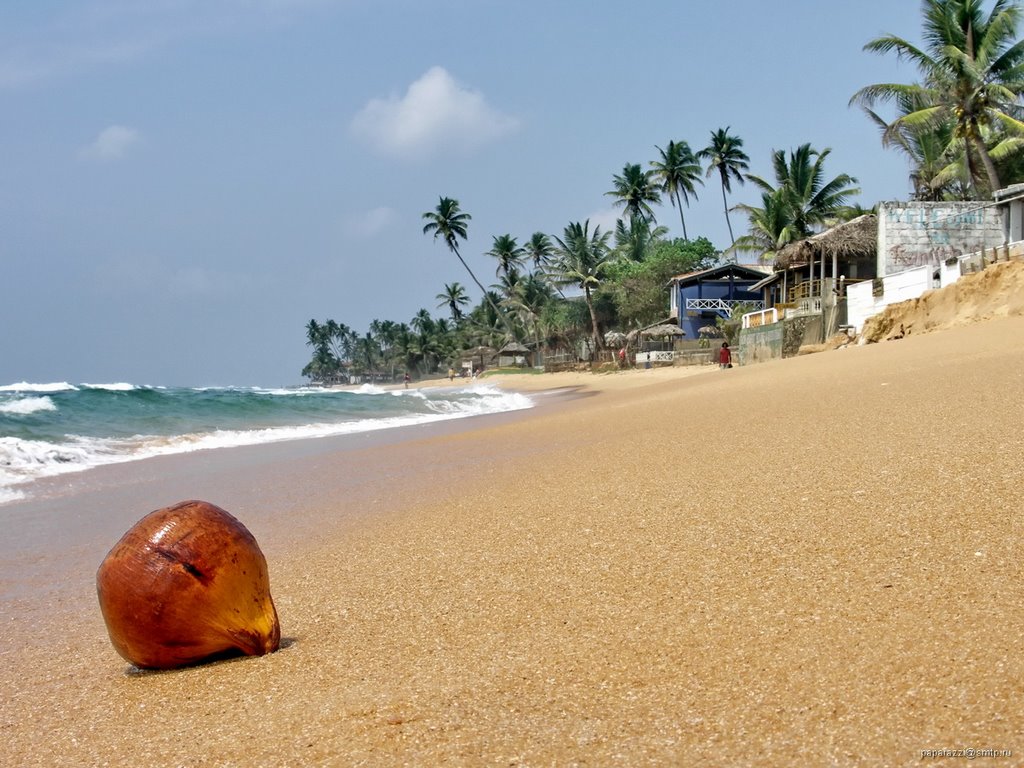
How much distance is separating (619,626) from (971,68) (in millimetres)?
27287

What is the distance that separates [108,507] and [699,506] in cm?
585

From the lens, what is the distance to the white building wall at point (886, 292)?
1998cm

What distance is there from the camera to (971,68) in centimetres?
2414

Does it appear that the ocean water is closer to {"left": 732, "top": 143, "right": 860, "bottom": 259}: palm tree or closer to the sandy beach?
the sandy beach

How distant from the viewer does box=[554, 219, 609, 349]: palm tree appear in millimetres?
55438

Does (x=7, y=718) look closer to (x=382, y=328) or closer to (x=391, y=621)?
(x=391, y=621)

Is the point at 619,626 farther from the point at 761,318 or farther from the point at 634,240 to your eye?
the point at 634,240

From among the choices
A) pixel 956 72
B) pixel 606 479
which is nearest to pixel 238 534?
pixel 606 479

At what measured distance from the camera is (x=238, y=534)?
301 centimetres

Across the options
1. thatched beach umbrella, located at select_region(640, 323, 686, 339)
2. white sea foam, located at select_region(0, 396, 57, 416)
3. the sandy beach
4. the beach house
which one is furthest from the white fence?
the sandy beach

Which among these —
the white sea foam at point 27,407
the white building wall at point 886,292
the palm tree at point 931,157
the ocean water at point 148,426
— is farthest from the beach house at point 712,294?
the white sea foam at point 27,407

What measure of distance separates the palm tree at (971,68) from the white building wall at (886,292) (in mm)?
6432

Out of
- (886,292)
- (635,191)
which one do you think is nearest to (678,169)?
(635,191)

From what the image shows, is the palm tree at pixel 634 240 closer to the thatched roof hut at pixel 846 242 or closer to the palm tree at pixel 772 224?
the palm tree at pixel 772 224
